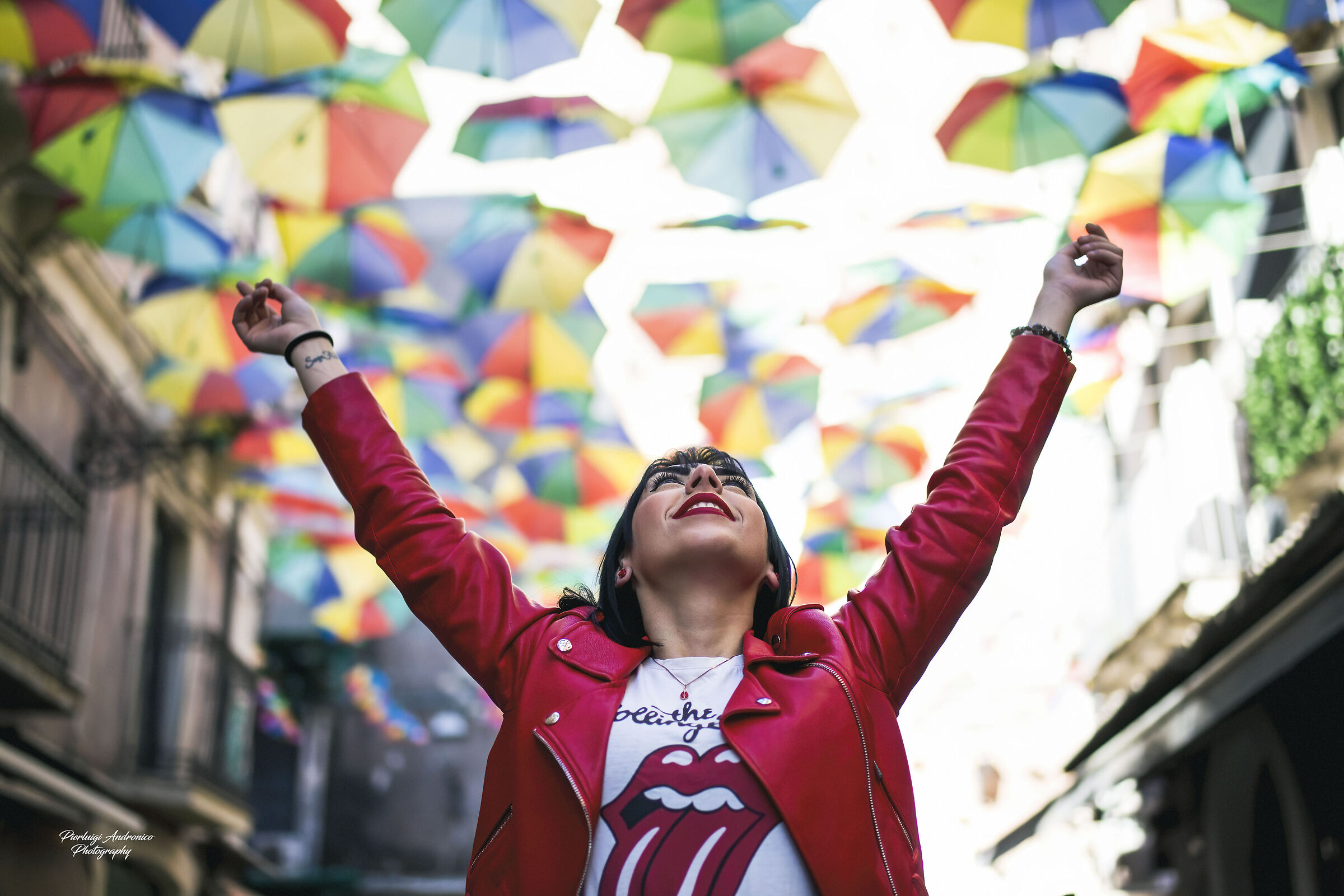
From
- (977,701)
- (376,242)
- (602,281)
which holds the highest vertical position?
(602,281)

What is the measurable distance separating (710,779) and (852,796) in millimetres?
219

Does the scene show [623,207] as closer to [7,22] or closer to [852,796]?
[7,22]

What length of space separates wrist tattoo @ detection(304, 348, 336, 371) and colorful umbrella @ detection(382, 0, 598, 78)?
535 cm

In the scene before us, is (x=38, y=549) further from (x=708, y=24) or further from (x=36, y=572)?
(x=708, y=24)

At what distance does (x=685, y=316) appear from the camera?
1074 centimetres

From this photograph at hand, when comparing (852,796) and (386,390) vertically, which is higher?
(386,390)

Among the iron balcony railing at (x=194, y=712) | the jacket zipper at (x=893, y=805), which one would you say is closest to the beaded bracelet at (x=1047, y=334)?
the jacket zipper at (x=893, y=805)

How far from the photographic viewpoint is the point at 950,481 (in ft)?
7.98

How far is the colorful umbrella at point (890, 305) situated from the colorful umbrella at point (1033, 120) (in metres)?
1.74

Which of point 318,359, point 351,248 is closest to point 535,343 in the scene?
point 351,248

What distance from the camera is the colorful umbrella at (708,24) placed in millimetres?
7555

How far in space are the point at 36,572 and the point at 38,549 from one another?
18.2 inches

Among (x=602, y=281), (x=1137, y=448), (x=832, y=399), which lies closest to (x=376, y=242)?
(x=602, y=281)

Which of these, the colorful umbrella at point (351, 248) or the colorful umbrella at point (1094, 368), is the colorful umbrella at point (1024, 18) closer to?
the colorful umbrella at point (351, 248)
